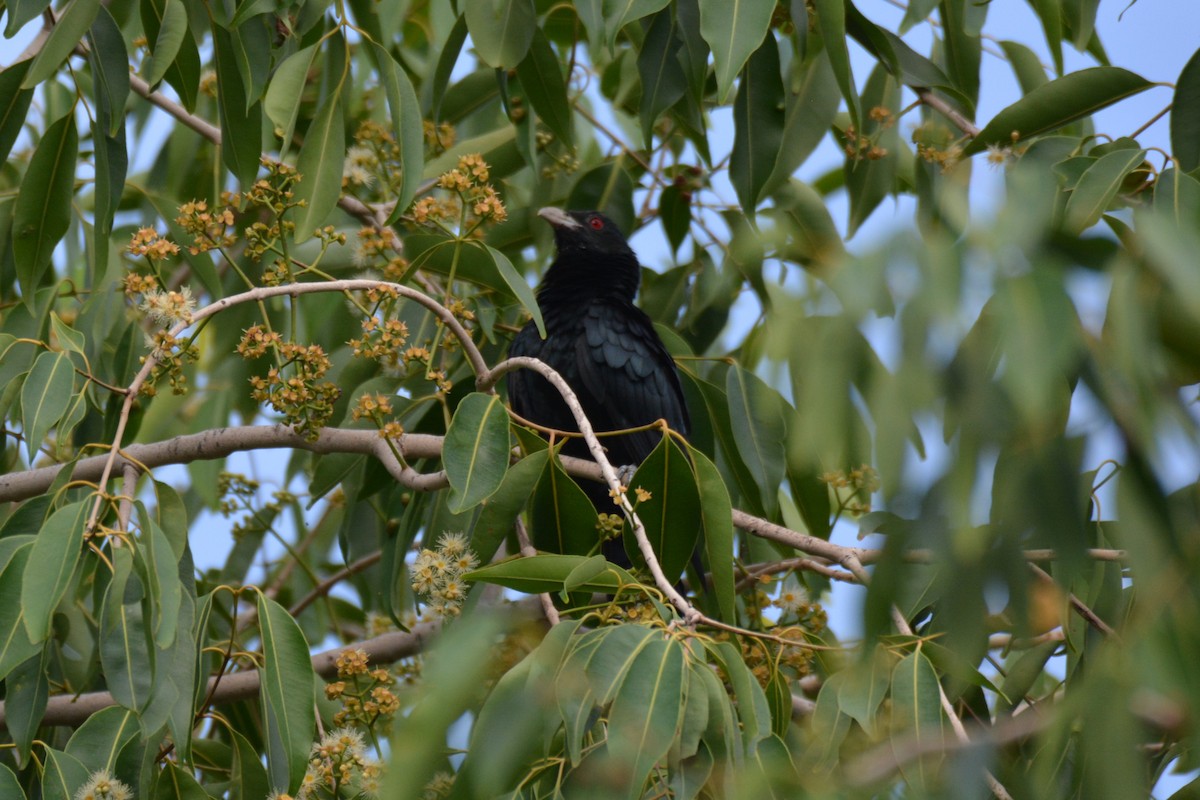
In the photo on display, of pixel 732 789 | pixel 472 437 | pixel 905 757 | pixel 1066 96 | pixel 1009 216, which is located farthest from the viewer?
pixel 1066 96

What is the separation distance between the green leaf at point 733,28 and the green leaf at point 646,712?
1.24m

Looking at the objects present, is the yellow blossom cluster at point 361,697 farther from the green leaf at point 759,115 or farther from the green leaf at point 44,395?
the green leaf at point 759,115

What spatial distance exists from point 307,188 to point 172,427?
9.00ft

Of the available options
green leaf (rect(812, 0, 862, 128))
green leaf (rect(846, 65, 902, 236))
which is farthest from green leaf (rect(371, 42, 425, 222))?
green leaf (rect(846, 65, 902, 236))

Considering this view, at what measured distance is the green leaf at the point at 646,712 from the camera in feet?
5.49

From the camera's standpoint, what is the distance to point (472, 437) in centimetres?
245

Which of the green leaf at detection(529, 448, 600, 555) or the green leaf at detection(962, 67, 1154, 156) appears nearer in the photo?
the green leaf at detection(529, 448, 600, 555)

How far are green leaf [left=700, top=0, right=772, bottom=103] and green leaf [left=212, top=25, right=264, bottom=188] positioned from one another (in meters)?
1.14

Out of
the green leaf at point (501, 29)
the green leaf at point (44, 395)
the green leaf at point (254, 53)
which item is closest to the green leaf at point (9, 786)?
the green leaf at point (44, 395)

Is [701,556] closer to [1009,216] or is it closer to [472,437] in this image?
[472,437]

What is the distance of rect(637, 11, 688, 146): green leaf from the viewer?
10.5ft

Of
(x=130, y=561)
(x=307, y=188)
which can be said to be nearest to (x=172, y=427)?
(x=307, y=188)

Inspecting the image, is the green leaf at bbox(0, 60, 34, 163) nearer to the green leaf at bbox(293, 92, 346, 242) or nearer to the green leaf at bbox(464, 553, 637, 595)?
the green leaf at bbox(293, 92, 346, 242)

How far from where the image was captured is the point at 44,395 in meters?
2.36
